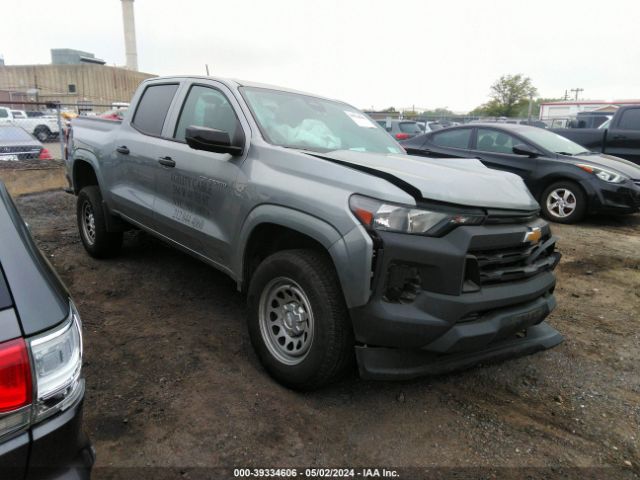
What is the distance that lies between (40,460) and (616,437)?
271cm

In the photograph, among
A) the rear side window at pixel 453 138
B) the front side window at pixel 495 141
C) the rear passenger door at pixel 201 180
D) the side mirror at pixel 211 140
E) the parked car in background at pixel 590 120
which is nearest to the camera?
the side mirror at pixel 211 140

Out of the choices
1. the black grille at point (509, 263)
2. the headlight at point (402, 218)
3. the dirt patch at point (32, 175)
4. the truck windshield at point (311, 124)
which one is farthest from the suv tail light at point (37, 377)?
the dirt patch at point (32, 175)

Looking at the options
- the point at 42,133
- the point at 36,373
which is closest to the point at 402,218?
the point at 36,373

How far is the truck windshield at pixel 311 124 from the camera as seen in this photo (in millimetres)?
3252

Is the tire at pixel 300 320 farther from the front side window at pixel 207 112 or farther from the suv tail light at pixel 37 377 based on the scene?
the suv tail light at pixel 37 377

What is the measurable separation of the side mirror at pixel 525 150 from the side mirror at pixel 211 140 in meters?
5.91

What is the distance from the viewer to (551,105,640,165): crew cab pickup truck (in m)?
9.12

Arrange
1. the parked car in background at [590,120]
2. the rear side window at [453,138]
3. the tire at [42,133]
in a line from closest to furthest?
the rear side window at [453,138] → the parked car in background at [590,120] → the tire at [42,133]

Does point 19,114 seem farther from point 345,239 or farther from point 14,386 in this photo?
point 14,386

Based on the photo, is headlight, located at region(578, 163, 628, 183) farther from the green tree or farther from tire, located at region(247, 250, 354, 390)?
the green tree

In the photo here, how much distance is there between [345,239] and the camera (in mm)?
2340

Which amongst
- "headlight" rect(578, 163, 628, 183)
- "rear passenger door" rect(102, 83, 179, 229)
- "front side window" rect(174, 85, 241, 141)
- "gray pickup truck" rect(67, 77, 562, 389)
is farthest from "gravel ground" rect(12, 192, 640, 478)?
"headlight" rect(578, 163, 628, 183)

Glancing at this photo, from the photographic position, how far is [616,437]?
2.54m

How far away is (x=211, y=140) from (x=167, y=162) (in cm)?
92
